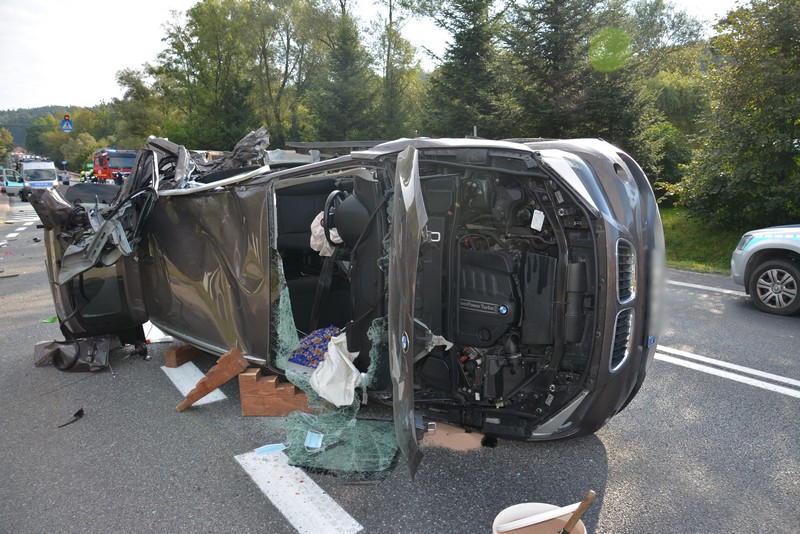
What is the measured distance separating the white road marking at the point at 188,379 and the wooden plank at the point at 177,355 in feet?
0.13

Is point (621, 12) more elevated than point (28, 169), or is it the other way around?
point (621, 12)

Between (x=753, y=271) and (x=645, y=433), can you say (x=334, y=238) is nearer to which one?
(x=645, y=433)

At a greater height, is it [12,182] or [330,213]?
[330,213]

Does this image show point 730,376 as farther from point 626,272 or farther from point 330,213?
point 330,213

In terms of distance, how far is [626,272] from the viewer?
8.83ft

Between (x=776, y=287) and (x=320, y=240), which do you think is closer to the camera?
(x=320, y=240)

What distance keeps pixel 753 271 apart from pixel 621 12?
452 inches

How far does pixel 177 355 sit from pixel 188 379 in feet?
1.19

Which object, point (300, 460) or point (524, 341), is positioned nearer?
point (524, 341)

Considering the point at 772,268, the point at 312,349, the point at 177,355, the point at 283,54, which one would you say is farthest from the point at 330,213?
the point at 283,54

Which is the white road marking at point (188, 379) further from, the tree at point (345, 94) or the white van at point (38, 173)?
the white van at point (38, 173)

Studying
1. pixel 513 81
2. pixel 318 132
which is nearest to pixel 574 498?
pixel 513 81

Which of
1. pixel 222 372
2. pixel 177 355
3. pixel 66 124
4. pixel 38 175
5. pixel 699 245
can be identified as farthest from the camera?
pixel 38 175

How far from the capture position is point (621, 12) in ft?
48.9
